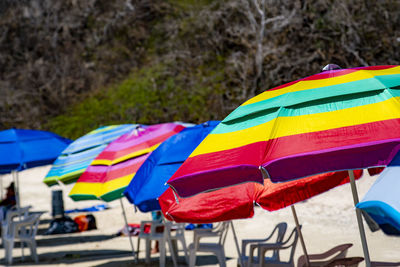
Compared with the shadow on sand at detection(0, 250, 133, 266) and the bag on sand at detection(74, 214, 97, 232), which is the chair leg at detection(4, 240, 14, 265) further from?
the bag on sand at detection(74, 214, 97, 232)

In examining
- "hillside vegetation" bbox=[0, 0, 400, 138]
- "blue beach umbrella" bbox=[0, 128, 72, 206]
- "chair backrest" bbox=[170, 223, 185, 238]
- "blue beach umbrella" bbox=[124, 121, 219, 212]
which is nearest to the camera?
"blue beach umbrella" bbox=[124, 121, 219, 212]

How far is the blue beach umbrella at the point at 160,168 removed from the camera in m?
5.23

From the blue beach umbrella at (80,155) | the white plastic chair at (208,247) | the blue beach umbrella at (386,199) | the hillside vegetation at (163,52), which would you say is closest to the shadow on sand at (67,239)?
the blue beach umbrella at (80,155)

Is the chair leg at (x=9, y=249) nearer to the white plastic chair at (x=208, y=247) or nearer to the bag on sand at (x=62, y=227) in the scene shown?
the bag on sand at (x=62, y=227)

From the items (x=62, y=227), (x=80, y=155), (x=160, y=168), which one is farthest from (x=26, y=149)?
(x=160, y=168)

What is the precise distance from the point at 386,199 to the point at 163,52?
26512mm

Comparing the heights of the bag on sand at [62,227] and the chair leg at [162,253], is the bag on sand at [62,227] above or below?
below

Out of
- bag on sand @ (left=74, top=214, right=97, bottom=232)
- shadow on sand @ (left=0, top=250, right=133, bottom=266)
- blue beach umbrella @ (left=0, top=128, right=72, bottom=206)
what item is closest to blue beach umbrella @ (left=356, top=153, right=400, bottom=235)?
shadow on sand @ (left=0, top=250, right=133, bottom=266)

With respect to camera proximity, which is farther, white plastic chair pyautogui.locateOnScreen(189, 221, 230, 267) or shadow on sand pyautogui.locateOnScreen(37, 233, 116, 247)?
shadow on sand pyautogui.locateOnScreen(37, 233, 116, 247)

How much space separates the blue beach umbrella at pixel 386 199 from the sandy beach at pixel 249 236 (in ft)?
16.5

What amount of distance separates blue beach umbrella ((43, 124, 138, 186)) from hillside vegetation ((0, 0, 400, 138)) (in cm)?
1319

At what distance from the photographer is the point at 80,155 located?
28.7ft

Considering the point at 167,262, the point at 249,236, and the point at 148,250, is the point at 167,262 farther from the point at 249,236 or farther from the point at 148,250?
the point at 249,236

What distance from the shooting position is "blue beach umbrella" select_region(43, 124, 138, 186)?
8.37 metres
